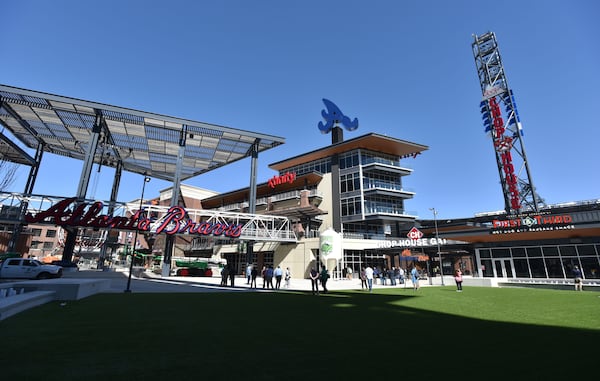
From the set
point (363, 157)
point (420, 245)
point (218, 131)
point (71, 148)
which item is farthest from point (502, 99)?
point (71, 148)

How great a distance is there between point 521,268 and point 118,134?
48268mm

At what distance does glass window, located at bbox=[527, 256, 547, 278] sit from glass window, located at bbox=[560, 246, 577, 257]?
172 cm

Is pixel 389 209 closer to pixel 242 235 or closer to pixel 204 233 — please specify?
pixel 242 235

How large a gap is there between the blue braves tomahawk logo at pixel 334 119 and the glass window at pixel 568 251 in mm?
37730

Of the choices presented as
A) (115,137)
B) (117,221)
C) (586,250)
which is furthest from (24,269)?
(586,250)

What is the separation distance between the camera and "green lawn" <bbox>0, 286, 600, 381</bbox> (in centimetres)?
429

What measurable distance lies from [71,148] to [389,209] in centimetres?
4891

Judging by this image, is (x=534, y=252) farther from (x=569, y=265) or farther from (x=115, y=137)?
(x=115, y=137)

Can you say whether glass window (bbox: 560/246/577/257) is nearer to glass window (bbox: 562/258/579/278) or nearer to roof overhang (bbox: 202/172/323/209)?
glass window (bbox: 562/258/579/278)

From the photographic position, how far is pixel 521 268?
96.5ft

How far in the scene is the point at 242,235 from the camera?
124ft

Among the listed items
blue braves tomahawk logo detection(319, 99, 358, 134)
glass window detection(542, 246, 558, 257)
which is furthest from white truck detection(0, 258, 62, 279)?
blue braves tomahawk logo detection(319, 99, 358, 134)

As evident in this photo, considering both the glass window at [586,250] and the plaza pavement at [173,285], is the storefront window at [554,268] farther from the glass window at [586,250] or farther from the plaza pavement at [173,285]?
the plaza pavement at [173,285]

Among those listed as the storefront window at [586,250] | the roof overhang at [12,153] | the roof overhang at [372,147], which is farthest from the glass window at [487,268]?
the roof overhang at [12,153]
